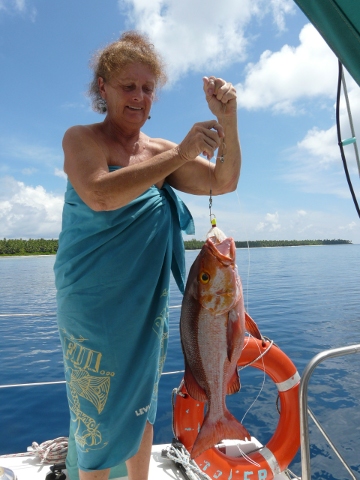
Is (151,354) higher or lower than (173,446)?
higher

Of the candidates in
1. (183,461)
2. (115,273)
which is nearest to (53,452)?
(183,461)

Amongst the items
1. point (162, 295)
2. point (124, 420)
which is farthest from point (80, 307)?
point (124, 420)

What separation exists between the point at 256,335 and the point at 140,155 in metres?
1.19

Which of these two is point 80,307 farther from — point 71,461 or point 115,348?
point 71,461

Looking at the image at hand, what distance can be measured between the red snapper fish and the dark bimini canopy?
0.89 m

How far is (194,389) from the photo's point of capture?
191cm

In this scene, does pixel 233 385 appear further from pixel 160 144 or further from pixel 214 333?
pixel 160 144

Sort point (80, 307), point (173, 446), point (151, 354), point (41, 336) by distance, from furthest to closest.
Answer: point (41, 336) < point (173, 446) < point (151, 354) < point (80, 307)

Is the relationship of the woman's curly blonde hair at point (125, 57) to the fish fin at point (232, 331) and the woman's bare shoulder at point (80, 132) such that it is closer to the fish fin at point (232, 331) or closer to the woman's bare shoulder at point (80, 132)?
the woman's bare shoulder at point (80, 132)

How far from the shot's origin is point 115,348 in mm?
2047

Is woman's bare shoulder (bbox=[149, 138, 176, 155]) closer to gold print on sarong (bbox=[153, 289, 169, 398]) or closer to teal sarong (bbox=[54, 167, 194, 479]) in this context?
teal sarong (bbox=[54, 167, 194, 479])

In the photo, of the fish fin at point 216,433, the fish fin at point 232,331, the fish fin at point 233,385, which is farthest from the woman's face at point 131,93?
the fish fin at point 216,433

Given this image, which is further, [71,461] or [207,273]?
[71,461]

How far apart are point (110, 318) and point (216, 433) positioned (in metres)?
0.74
